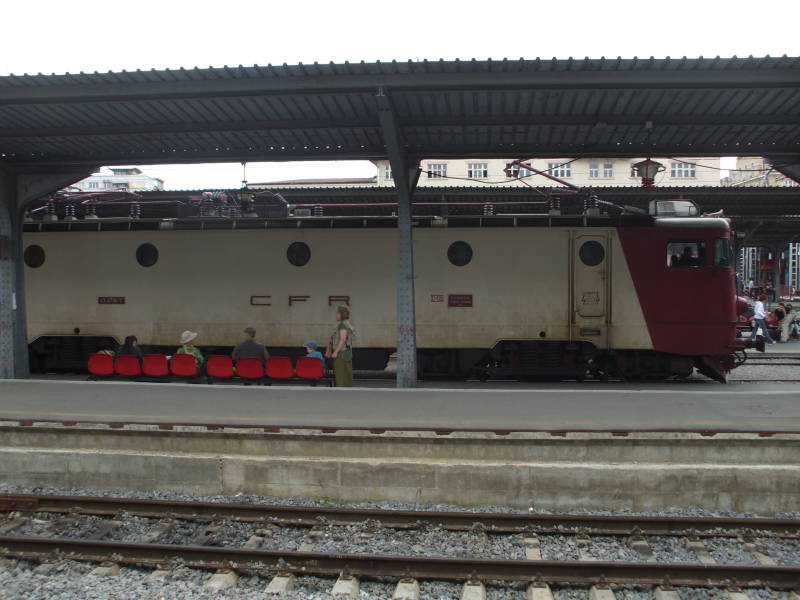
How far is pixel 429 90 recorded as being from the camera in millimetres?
9227

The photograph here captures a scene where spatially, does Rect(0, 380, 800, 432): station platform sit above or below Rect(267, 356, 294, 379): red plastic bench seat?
below

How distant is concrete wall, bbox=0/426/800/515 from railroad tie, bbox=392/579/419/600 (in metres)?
1.65

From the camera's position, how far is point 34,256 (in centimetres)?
1410

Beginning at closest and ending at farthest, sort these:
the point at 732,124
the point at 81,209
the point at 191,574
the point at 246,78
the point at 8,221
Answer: the point at 191,574
the point at 246,78
the point at 732,124
the point at 8,221
the point at 81,209

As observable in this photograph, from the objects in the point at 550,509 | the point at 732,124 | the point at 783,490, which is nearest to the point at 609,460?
the point at 550,509

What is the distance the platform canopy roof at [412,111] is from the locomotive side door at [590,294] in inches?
76.2

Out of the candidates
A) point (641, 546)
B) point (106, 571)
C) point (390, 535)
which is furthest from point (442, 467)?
point (106, 571)

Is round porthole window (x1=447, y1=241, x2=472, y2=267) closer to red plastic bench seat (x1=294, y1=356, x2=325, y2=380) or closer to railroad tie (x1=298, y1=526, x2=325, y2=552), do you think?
red plastic bench seat (x1=294, y1=356, x2=325, y2=380)

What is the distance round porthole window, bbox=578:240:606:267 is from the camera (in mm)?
12438

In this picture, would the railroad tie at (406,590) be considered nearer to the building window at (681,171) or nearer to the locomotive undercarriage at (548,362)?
the locomotive undercarriage at (548,362)

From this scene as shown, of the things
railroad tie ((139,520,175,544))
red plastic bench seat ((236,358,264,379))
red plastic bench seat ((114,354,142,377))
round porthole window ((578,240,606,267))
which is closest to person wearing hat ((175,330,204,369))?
red plastic bench seat ((114,354,142,377))

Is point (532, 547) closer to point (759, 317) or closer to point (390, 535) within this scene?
point (390, 535)

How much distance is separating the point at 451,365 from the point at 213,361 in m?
4.98

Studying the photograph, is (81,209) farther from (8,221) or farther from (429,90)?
(429,90)
